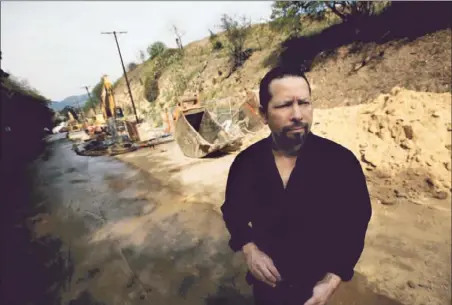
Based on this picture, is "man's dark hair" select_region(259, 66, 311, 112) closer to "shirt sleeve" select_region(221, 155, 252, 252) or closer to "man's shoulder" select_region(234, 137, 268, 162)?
"man's shoulder" select_region(234, 137, 268, 162)

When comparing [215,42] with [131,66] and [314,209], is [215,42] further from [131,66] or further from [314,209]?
[314,209]

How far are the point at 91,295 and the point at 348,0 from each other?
1550 cm

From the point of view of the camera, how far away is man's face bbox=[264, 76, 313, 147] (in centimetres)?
115

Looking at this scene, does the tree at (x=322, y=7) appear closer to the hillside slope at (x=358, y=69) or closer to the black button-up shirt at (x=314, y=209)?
the hillside slope at (x=358, y=69)

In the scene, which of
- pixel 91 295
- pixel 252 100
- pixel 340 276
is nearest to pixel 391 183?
pixel 340 276

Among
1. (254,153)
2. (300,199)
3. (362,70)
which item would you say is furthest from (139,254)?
(362,70)

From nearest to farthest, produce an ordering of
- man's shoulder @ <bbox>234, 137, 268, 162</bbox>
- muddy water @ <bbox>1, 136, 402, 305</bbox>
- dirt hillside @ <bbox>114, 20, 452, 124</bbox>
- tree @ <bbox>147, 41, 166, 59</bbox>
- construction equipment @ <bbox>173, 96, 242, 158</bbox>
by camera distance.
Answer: man's shoulder @ <bbox>234, 137, 268, 162</bbox> → muddy water @ <bbox>1, 136, 402, 305</bbox> → construction equipment @ <bbox>173, 96, 242, 158</bbox> → dirt hillside @ <bbox>114, 20, 452, 124</bbox> → tree @ <bbox>147, 41, 166, 59</bbox>

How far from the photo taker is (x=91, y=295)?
362cm

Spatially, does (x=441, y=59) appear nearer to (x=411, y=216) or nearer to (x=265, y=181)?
(x=411, y=216)

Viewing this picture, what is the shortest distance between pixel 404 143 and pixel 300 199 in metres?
5.60

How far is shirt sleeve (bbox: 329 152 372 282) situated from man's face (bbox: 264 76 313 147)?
0.89 feet

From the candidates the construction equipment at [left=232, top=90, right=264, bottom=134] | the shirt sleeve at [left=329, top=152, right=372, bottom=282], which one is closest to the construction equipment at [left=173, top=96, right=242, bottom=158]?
the construction equipment at [left=232, top=90, right=264, bottom=134]

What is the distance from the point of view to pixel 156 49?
44.9 metres

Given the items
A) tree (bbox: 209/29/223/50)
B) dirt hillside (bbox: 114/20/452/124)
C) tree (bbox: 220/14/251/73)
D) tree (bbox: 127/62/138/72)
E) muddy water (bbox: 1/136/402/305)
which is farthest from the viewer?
tree (bbox: 127/62/138/72)
